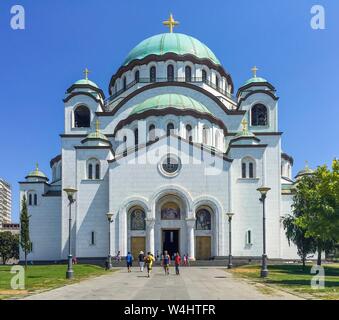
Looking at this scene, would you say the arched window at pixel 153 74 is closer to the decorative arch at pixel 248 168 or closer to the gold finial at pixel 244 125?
the gold finial at pixel 244 125

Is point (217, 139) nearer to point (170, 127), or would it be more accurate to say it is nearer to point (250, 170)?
point (170, 127)

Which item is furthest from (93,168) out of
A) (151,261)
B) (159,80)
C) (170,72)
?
(151,261)

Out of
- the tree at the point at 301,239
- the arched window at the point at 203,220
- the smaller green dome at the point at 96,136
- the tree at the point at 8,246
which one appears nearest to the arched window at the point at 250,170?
the arched window at the point at 203,220

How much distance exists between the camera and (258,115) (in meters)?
55.6

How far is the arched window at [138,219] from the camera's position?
47.3 meters

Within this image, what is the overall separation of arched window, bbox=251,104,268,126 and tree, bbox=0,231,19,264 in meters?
40.2

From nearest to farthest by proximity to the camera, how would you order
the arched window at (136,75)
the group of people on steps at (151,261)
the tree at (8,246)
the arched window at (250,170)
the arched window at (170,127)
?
the group of people on steps at (151,261)
the arched window at (250,170)
the arched window at (170,127)
the arched window at (136,75)
the tree at (8,246)

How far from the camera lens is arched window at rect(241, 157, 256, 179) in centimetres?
4875

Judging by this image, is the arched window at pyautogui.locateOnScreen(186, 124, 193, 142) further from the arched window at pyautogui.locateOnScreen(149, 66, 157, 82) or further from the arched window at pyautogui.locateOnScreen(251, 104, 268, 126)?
the arched window at pyautogui.locateOnScreen(149, 66, 157, 82)

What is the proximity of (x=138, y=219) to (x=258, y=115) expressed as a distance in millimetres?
18037

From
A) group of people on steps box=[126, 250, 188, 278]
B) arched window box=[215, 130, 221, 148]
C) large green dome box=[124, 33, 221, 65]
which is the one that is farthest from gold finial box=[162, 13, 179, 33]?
group of people on steps box=[126, 250, 188, 278]

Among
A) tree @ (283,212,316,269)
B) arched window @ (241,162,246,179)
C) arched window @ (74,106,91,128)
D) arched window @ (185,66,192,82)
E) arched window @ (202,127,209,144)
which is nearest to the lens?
tree @ (283,212,316,269)

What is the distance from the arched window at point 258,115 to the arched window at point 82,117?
17.7 meters
